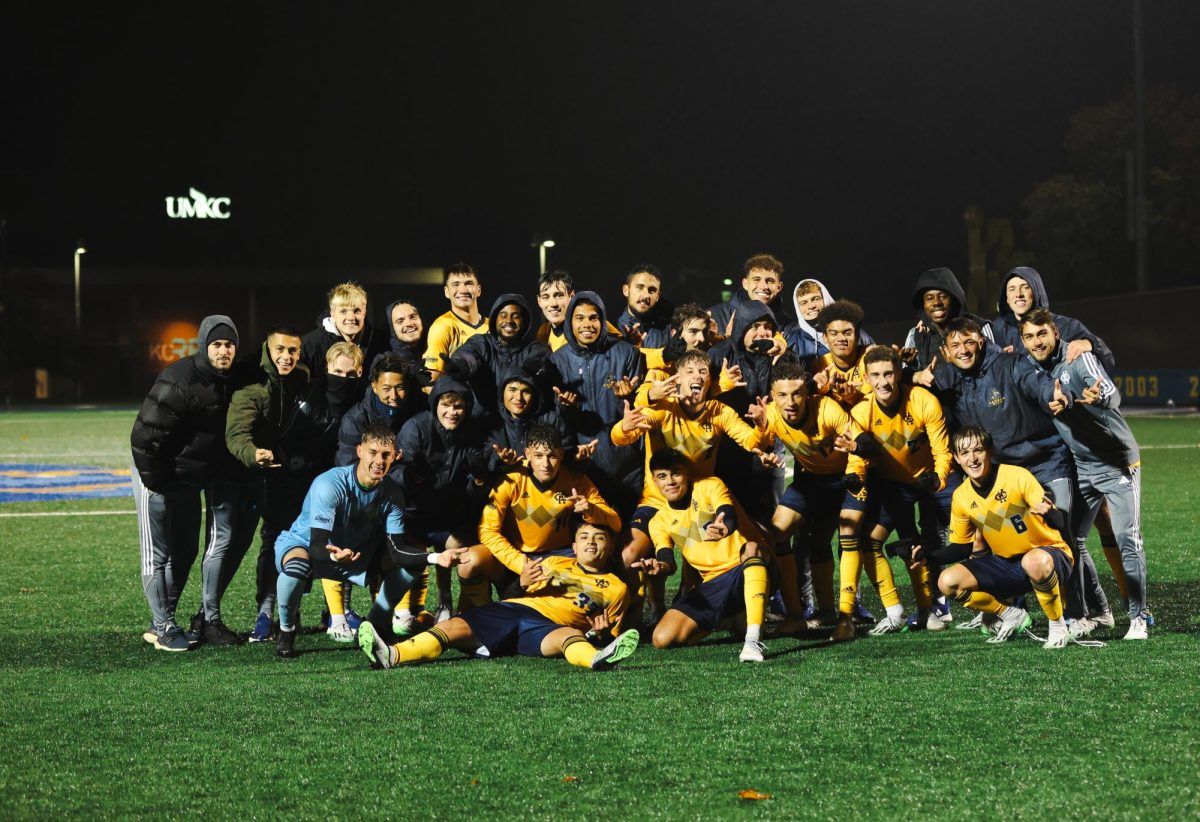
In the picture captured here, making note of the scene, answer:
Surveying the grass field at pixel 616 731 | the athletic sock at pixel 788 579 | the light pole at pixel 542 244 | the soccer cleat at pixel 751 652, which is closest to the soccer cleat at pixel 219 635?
the grass field at pixel 616 731

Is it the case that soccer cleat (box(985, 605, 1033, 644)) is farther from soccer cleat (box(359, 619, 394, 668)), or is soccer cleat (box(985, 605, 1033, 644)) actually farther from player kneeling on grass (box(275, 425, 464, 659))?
soccer cleat (box(359, 619, 394, 668))

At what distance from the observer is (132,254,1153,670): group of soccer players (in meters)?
6.80

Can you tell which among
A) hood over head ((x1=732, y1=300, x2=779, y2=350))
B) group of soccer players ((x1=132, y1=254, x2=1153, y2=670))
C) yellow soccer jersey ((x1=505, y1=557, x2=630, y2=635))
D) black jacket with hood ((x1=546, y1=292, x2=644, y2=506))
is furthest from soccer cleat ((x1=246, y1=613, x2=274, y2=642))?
hood over head ((x1=732, y1=300, x2=779, y2=350))

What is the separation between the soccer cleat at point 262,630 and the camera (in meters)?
7.30

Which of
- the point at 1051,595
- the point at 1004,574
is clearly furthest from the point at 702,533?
the point at 1051,595

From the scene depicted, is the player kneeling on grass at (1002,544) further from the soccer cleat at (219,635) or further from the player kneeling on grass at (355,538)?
the soccer cleat at (219,635)

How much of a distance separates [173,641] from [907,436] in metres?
3.91

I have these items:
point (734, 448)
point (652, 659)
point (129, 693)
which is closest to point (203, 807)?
point (129, 693)

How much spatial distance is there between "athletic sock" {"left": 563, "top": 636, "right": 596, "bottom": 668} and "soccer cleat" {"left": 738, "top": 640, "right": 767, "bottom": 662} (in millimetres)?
712

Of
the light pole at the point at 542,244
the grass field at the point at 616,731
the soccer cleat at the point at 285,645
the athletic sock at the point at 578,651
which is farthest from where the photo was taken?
the light pole at the point at 542,244

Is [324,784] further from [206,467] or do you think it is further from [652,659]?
[206,467]

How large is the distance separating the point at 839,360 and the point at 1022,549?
141cm

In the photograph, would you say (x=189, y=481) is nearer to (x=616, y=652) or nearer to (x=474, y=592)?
(x=474, y=592)

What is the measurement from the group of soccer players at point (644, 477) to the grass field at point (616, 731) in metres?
0.31
